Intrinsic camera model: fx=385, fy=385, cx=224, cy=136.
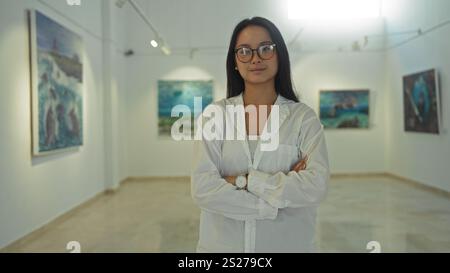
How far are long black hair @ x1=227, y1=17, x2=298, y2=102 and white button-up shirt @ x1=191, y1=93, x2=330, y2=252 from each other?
0.03m

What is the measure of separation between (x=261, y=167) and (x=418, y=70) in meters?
3.69

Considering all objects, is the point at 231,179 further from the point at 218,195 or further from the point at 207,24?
the point at 207,24

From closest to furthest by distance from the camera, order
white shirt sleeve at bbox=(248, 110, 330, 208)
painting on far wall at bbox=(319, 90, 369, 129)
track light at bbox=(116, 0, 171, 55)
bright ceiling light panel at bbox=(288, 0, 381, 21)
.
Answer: white shirt sleeve at bbox=(248, 110, 330, 208), bright ceiling light panel at bbox=(288, 0, 381, 21), track light at bbox=(116, 0, 171, 55), painting on far wall at bbox=(319, 90, 369, 129)

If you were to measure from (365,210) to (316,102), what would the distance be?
1885 mm

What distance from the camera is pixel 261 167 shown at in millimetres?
1228

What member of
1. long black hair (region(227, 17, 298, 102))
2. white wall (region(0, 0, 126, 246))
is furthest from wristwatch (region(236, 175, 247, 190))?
white wall (region(0, 0, 126, 246))

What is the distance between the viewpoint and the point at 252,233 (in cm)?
127

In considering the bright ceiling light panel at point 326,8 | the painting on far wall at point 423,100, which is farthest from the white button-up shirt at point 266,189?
the painting on far wall at point 423,100

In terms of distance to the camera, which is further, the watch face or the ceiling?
the ceiling

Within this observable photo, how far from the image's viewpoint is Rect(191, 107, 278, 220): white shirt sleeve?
1.18 metres

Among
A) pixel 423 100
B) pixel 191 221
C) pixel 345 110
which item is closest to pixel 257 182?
pixel 191 221

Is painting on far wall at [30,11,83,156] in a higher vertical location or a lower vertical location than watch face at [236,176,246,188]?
higher

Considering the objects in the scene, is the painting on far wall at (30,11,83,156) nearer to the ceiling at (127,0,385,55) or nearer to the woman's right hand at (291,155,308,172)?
the ceiling at (127,0,385,55)
